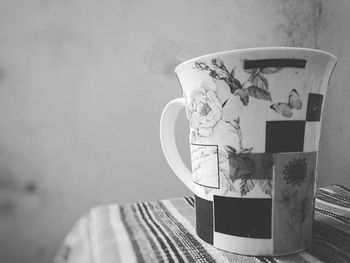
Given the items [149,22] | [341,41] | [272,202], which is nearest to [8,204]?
[149,22]

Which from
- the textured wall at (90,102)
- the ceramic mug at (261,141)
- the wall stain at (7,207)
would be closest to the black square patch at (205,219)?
the ceramic mug at (261,141)

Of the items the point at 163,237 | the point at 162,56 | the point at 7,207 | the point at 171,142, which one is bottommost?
the point at 7,207

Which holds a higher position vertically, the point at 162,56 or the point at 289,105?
the point at 162,56

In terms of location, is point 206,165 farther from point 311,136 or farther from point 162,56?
point 162,56

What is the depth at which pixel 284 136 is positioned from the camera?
0.28 meters

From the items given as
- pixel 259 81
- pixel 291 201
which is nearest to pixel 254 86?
pixel 259 81

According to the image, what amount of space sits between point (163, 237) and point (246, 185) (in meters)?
0.13

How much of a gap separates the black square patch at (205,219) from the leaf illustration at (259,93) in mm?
122

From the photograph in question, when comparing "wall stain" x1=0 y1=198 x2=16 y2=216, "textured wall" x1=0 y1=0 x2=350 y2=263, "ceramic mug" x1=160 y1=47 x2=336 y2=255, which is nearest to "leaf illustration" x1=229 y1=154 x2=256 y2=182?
"ceramic mug" x1=160 y1=47 x2=336 y2=255

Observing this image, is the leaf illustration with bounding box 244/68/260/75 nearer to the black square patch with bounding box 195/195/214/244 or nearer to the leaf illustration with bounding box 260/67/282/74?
the leaf illustration with bounding box 260/67/282/74

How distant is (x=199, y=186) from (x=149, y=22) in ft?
2.36

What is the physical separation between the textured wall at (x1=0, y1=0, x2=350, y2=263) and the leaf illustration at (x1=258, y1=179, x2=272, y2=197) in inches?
26.3

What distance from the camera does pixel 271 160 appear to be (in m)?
0.28

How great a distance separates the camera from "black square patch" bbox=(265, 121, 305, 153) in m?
0.28
